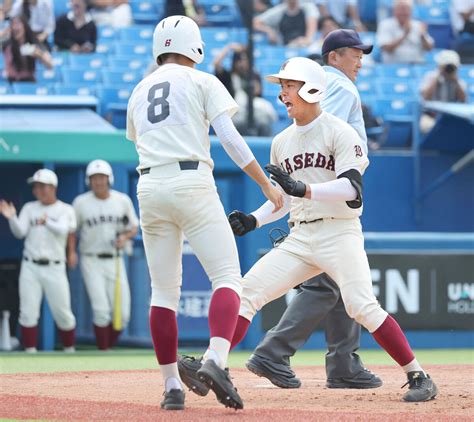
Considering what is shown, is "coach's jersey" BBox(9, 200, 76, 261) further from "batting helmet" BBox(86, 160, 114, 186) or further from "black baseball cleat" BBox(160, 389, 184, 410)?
"black baseball cleat" BBox(160, 389, 184, 410)

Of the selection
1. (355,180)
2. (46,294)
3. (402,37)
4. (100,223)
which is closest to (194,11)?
(402,37)

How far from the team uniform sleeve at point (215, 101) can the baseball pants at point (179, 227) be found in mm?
244

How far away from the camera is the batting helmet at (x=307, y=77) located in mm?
5844

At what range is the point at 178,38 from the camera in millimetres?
5336

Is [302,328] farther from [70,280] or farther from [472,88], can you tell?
[472,88]

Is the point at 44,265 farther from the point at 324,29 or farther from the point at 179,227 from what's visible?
the point at 179,227

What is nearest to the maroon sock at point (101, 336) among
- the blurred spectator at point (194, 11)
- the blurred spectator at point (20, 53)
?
the blurred spectator at point (20, 53)

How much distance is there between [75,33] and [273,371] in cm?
932

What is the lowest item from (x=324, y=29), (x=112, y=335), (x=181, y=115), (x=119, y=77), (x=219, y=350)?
(x=112, y=335)

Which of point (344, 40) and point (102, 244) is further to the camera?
point (102, 244)

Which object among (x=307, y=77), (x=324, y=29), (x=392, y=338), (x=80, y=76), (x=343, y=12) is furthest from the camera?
(x=343, y=12)

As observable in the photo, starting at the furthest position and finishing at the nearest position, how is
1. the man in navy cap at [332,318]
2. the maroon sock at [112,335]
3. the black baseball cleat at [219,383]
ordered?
the maroon sock at [112,335]
the man in navy cap at [332,318]
the black baseball cleat at [219,383]

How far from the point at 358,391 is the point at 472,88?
11.0 m

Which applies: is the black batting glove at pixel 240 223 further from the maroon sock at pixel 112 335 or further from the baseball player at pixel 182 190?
the maroon sock at pixel 112 335
